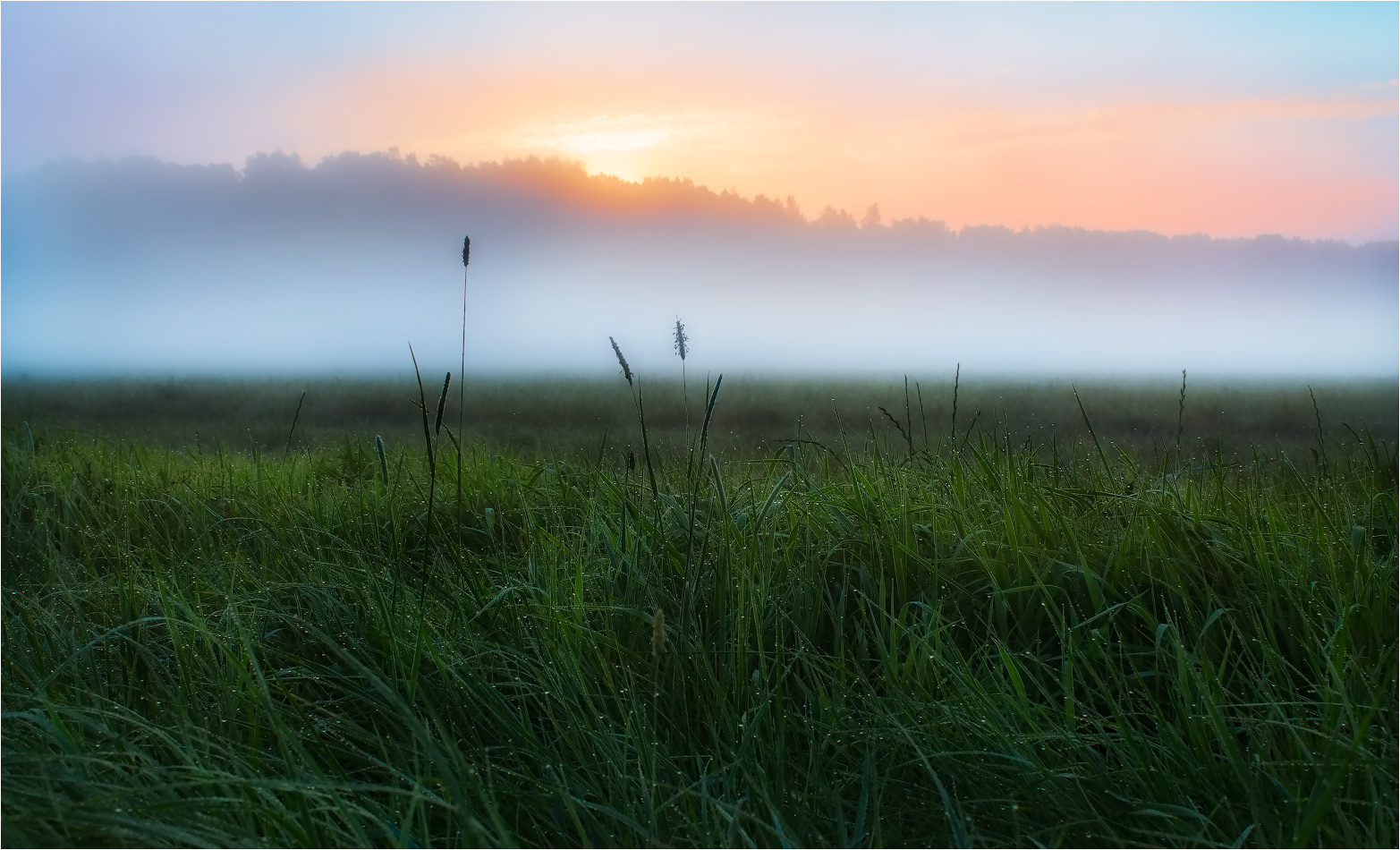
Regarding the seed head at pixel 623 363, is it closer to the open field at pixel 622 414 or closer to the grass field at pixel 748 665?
the grass field at pixel 748 665

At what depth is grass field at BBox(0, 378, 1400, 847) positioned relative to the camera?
4.30ft

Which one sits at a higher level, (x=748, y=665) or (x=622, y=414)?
(x=622, y=414)

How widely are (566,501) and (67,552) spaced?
69.6 inches

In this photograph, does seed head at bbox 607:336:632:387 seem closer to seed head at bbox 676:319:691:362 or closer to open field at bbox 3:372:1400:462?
seed head at bbox 676:319:691:362

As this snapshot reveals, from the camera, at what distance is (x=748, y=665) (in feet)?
6.06

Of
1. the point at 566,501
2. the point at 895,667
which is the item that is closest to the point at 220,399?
the point at 566,501

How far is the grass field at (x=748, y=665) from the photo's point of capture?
1312 mm

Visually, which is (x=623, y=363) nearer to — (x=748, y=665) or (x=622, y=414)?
(x=748, y=665)

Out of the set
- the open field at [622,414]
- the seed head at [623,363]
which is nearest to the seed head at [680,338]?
the seed head at [623,363]

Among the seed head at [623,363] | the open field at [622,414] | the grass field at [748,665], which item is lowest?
the grass field at [748,665]

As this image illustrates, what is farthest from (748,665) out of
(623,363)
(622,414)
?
(622,414)

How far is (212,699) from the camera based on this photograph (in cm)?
171

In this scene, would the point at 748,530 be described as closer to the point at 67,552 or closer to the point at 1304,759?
the point at 1304,759

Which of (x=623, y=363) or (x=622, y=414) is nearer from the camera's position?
(x=623, y=363)
